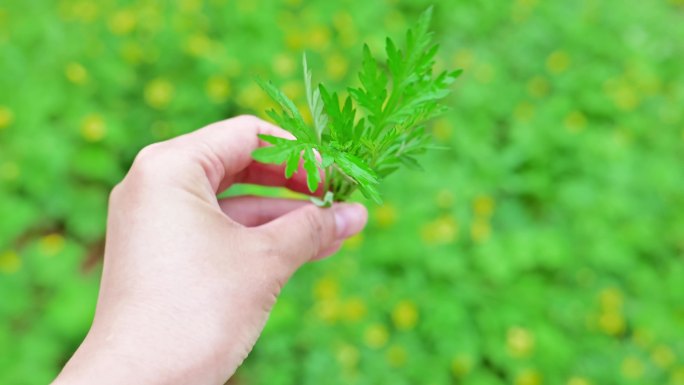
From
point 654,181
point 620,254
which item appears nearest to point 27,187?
point 620,254

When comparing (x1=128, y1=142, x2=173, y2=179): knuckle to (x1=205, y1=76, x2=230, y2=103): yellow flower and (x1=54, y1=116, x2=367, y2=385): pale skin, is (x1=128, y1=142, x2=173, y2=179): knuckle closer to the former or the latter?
(x1=54, y1=116, x2=367, y2=385): pale skin

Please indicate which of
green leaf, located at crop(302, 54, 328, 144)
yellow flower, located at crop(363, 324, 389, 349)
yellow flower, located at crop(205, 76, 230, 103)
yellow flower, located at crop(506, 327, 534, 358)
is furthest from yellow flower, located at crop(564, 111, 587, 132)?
green leaf, located at crop(302, 54, 328, 144)

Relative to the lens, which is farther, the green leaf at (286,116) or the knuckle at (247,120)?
the knuckle at (247,120)

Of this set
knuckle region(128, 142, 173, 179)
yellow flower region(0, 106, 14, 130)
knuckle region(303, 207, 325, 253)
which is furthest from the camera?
yellow flower region(0, 106, 14, 130)

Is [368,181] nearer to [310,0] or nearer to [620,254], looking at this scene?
[620,254]

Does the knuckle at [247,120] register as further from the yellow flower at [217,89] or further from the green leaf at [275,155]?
the yellow flower at [217,89]

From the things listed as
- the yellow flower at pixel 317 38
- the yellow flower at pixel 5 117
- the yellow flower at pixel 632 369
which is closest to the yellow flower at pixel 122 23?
the yellow flower at pixel 5 117

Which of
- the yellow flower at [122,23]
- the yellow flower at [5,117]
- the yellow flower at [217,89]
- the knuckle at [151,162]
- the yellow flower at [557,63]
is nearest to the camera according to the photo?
the knuckle at [151,162]
